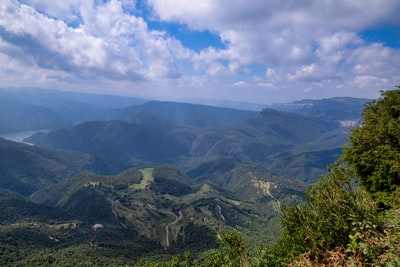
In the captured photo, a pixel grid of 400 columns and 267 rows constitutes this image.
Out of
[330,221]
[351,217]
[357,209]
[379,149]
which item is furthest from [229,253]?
[379,149]

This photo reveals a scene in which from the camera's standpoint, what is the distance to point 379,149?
1215 inches

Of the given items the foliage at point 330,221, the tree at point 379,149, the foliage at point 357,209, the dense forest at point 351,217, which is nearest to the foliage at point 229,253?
the dense forest at point 351,217

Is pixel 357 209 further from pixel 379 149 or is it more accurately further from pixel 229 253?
pixel 379 149

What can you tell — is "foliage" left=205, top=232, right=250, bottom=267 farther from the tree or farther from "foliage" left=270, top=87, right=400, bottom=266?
the tree

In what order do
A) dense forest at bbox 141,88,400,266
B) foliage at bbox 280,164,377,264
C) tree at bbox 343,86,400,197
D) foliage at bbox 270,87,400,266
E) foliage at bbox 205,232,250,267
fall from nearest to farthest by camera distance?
foliage at bbox 270,87,400,266 → dense forest at bbox 141,88,400,266 → foliage at bbox 280,164,377,264 → foliage at bbox 205,232,250,267 → tree at bbox 343,86,400,197

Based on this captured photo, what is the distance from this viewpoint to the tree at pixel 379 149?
29.5 m

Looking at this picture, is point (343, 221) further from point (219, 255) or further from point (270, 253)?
point (219, 255)

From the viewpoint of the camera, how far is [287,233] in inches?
874

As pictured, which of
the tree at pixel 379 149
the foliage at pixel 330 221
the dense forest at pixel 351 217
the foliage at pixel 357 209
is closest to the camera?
the foliage at pixel 357 209

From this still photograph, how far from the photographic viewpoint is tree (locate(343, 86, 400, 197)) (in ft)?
96.8

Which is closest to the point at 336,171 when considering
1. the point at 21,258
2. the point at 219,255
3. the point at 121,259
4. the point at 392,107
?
the point at 392,107

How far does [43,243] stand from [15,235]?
16.8 metres

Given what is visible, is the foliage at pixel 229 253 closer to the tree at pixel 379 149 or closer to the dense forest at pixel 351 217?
the dense forest at pixel 351 217

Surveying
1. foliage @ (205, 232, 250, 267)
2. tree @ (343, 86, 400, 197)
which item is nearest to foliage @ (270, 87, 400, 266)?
tree @ (343, 86, 400, 197)
